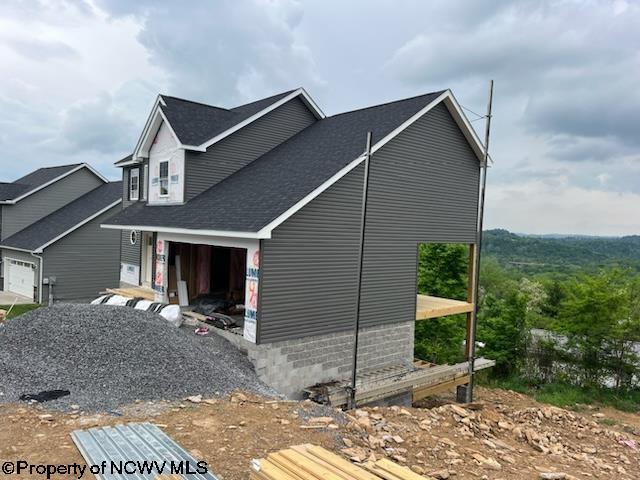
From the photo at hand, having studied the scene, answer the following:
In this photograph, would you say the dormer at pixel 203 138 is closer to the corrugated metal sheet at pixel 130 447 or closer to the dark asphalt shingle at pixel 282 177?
the dark asphalt shingle at pixel 282 177

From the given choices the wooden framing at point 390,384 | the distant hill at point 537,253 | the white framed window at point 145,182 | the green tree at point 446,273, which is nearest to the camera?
the wooden framing at point 390,384

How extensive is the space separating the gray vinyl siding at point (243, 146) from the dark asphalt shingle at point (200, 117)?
1.37ft

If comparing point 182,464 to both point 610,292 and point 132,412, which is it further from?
point 610,292

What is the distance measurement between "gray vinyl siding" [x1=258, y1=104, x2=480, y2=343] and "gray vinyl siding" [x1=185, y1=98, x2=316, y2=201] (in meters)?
5.40

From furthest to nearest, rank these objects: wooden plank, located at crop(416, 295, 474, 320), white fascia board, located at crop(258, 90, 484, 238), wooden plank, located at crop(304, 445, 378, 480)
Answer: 1. wooden plank, located at crop(416, 295, 474, 320)
2. white fascia board, located at crop(258, 90, 484, 238)
3. wooden plank, located at crop(304, 445, 378, 480)

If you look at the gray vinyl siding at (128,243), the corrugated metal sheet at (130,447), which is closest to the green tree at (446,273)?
the gray vinyl siding at (128,243)

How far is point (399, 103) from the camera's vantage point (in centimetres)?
1534

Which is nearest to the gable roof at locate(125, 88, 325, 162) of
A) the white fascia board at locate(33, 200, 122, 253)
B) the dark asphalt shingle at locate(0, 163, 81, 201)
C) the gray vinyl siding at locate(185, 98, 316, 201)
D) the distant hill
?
the gray vinyl siding at locate(185, 98, 316, 201)

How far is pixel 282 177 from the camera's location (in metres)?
13.4

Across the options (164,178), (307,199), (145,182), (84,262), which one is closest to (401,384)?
(307,199)

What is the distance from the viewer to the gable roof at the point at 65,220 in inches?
948

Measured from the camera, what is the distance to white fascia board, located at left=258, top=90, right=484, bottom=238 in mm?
10586

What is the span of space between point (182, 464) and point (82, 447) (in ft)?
4.87

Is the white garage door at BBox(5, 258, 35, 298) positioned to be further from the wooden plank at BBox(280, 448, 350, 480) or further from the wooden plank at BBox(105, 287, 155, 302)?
the wooden plank at BBox(280, 448, 350, 480)
